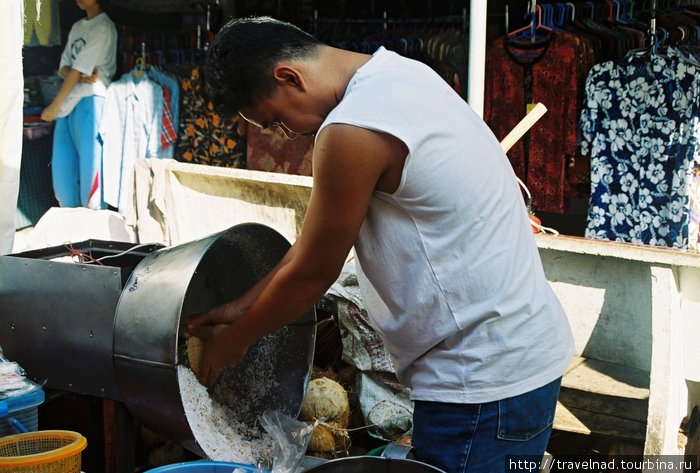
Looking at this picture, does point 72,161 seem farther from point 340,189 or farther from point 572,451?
point 340,189

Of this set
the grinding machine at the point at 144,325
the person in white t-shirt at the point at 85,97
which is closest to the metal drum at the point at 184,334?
the grinding machine at the point at 144,325

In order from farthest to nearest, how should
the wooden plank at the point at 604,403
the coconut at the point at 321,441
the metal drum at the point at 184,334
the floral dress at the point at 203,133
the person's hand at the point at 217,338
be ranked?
the floral dress at the point at 203,133, the wooden plank at the point at 604,403, the coconut at the point at 321,441, the metal drum at the point at 184,334, the person's hand at the point at 217,338

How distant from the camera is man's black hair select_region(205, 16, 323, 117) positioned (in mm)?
1545

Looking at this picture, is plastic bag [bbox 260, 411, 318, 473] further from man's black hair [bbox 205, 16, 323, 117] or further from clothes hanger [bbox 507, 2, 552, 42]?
clothes hanger [bbox 507, 2, 552, 42]

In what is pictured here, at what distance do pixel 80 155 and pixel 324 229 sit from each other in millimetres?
4352

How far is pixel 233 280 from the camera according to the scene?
2.51 metres

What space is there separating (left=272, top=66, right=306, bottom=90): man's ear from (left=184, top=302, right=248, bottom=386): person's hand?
22.2 inches

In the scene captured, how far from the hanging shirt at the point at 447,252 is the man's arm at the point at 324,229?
44 mm

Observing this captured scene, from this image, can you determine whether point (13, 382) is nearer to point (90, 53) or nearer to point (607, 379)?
point (607, 379)

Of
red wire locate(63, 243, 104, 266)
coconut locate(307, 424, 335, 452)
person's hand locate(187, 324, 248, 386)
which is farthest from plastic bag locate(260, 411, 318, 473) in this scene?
red wire locate(63, 243, 104, 266)

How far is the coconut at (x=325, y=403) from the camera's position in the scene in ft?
9.42

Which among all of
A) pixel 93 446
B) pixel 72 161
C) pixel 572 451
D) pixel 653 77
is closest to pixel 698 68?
pixel 653 77

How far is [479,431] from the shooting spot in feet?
5.25

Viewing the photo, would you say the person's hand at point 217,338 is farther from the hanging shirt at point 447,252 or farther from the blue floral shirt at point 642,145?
the blue floral shirt at point 642,145
